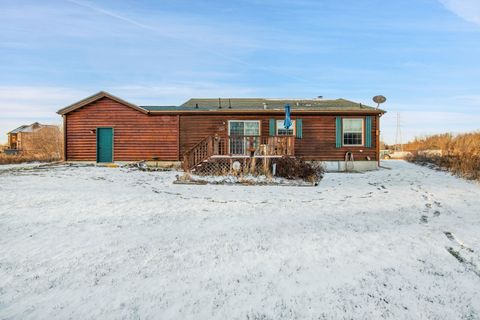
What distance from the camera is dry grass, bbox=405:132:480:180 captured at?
11125 millimetres

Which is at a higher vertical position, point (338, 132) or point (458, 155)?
point (338, 132)

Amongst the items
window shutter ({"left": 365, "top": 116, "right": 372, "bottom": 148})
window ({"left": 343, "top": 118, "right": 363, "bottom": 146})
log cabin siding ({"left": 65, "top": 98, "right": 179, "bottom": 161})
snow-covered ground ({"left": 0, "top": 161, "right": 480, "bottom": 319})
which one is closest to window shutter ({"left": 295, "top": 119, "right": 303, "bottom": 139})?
window ({"left": 343, "top": 118, "right": 363, "bottom": 146})

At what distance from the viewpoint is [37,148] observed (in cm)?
3369

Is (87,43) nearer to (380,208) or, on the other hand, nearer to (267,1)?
(267,1)

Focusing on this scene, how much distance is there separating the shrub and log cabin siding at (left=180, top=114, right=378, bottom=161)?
15.0 ft

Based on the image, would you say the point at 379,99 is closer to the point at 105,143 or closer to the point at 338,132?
the point at 338,132

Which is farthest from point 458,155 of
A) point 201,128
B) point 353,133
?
point 201,128

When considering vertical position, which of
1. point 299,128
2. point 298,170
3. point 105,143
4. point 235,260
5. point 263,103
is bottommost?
point 235,260

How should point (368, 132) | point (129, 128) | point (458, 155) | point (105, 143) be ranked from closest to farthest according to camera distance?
point (458, 155) → point (368, 132) → point (129, 128) → point (105, 143)

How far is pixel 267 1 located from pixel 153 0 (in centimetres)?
431

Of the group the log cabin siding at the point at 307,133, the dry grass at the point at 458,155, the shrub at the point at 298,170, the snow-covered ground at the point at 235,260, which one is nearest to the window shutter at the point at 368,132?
the log cabin siding at the point at 307,133

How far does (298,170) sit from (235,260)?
673cm

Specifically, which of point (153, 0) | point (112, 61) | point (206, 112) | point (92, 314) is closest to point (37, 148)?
point (112, 61)

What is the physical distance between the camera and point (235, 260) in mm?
3205
